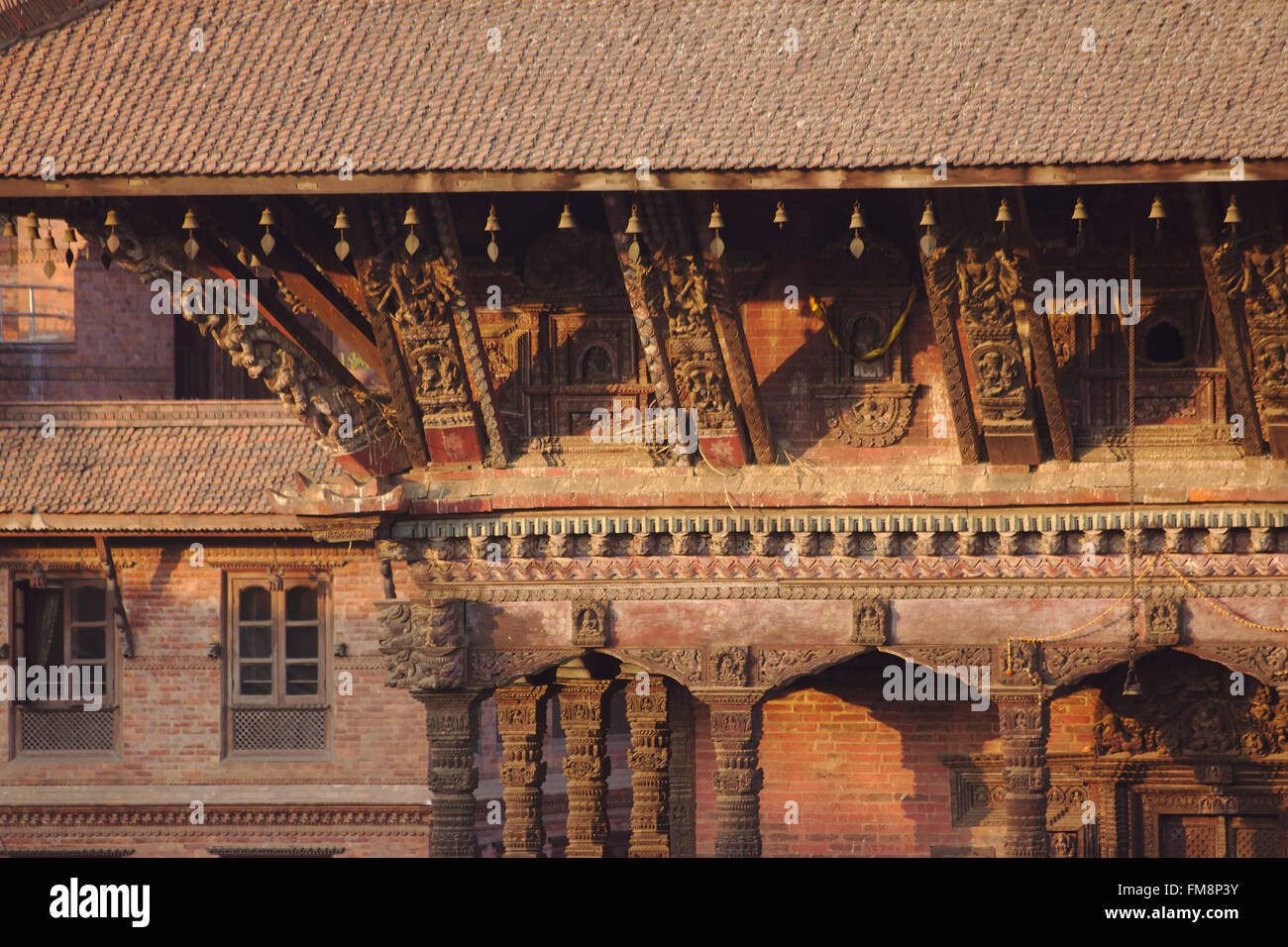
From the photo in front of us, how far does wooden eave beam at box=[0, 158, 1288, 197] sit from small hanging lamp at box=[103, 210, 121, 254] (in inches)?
10.5

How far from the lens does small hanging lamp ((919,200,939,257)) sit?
16266 millimetres

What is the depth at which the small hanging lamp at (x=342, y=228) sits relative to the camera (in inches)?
666

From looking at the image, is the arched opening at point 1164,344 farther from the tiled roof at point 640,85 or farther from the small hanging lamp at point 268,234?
the small hanging lamp at point 268,234

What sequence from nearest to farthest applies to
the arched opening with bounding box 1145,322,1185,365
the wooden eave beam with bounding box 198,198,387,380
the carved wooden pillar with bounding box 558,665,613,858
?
the arched opening with bounding box 1145,322,1185,365 → the wooden eave beam with bounding box 198,198,387,380 → the carved wooden pillar with bounding box 558,665,613,858

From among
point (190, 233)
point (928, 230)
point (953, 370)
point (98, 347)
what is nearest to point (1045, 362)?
A: point (953, 370)

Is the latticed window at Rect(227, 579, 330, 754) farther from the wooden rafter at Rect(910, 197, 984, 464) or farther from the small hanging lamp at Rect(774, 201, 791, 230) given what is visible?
the wooden rafter at Rect(910, 197, 984, 464)

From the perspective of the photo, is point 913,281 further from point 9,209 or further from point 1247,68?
point 9,209

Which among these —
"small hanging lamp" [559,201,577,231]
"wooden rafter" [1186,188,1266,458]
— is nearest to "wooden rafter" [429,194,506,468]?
"small hanging lamp" [559,201,577,231]

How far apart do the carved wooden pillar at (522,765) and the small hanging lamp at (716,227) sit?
4.07m

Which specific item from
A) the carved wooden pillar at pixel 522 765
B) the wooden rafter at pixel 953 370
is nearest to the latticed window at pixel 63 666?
the carved wooden pillar at pixel 522 765

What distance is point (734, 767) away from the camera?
17.8 metres

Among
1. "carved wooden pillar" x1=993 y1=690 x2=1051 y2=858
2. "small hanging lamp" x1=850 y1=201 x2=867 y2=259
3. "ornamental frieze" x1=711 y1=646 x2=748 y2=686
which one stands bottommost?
"carved wooden pillar" x1=993 y1=690 x2=1051 y2=858

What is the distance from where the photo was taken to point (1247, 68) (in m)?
16.9

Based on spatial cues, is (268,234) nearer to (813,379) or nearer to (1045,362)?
(813,379)
